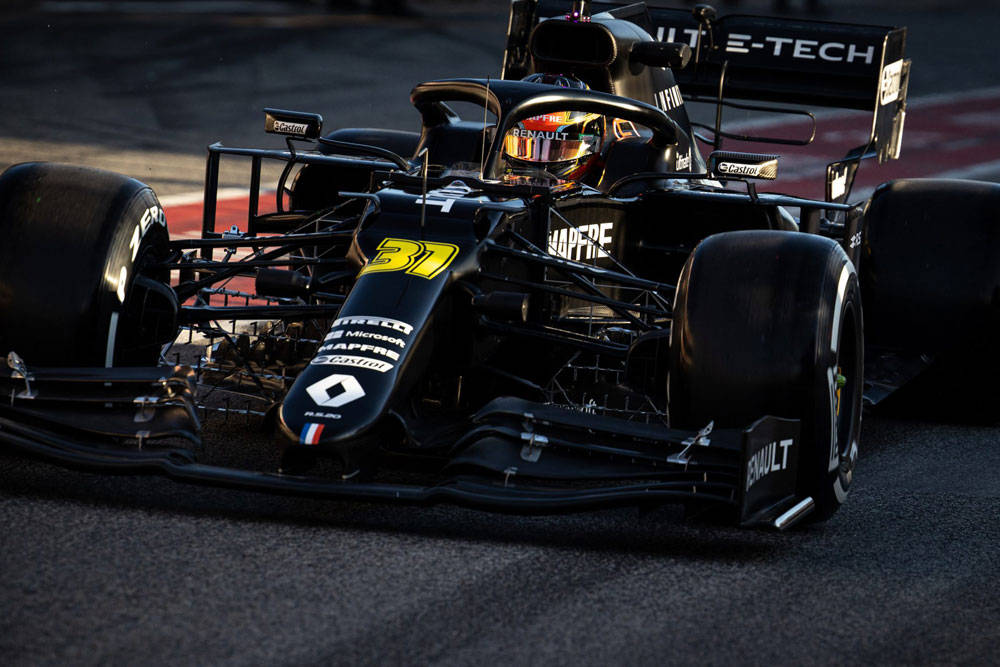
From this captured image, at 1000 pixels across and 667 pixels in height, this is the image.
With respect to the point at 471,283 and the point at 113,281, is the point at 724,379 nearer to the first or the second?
the point at 471,283

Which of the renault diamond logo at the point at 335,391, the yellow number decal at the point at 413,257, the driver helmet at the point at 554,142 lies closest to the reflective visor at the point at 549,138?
the driver helmet at the point at 554,142

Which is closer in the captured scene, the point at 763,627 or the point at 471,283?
the point at 763,627

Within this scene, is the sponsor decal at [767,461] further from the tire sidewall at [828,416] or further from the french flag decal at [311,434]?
the french flag decal at [311,434]

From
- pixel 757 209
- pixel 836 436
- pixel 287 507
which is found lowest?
pixel 287 507

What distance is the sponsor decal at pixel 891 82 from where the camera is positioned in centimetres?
883

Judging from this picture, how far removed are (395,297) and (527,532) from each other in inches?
36.5

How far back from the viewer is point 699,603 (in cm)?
444

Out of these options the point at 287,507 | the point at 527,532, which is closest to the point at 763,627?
the point at 527,532

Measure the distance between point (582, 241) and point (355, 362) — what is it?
1742 millimetres

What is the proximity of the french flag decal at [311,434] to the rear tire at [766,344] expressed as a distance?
1206mm

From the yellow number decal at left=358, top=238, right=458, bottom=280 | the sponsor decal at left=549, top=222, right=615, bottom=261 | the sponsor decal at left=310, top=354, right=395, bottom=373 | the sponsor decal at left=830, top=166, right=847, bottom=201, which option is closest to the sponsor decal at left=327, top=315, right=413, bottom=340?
the sponsor decal at left=310, top=354, right=395, bottom=373

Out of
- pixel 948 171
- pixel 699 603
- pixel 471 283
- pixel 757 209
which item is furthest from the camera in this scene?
pixel 948 171

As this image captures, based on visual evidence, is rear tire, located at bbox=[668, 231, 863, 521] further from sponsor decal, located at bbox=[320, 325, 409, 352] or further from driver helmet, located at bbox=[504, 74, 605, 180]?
driver helmet, located at bbox=[504, 74, 605, 180]

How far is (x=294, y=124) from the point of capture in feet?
22.0
